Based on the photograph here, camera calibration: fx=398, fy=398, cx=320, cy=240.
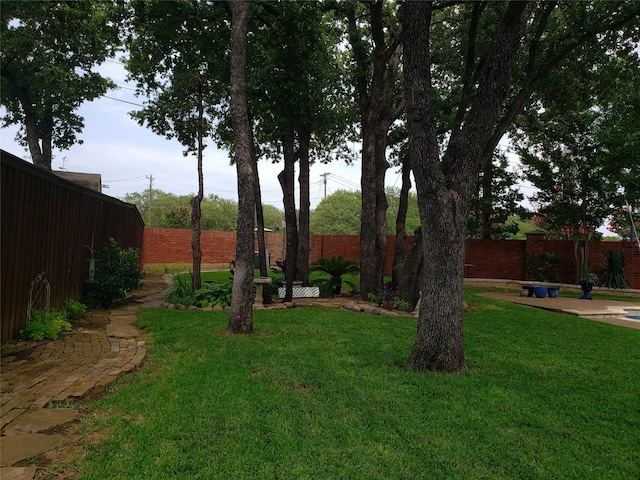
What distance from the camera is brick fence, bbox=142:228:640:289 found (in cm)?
1436

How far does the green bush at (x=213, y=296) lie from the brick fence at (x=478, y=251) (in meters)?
10.8

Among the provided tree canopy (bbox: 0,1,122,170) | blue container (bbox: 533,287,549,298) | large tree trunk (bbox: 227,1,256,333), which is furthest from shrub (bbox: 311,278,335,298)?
tree canopy (bbox: 0,1,122,170)

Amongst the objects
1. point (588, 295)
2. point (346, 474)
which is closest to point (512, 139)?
point (588, 295)

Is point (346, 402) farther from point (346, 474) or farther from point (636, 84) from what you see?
point (636, 84)

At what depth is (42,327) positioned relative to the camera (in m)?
4.78

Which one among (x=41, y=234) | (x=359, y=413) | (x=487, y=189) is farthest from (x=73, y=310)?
(x=487, y=189)

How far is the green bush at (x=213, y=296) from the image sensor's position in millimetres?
7918

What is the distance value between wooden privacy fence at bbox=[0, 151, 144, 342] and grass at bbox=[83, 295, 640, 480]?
1561 mm

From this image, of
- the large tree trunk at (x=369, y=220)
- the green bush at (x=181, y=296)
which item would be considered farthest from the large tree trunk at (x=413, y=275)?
the green bush at (x=181, y=296)

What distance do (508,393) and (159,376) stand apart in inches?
122

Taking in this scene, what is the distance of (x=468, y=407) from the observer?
10.2 feet

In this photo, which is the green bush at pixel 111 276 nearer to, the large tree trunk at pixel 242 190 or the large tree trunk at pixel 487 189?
the large tree trunk at pixel 242 190

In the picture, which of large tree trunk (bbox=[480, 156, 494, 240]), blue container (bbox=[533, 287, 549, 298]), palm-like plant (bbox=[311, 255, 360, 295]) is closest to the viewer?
palm-like plant (bbox=[311, 255, 360, 295])

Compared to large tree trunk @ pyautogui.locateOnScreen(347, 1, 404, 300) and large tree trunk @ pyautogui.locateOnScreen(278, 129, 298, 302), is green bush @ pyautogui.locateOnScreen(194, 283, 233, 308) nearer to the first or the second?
large tree trunk @ pyautogui.locateOnScreen(278, 129, 298, 302)
